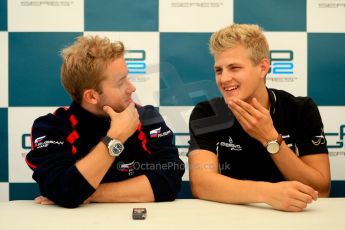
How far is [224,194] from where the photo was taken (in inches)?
57.4

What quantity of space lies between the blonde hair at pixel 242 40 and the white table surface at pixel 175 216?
642 mm

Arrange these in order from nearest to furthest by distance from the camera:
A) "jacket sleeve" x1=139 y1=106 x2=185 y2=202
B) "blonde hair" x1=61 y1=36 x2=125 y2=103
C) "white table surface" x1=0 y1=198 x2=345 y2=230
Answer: "white table surface" x1=0 y1=198 x2=345 y2=230 → "jacket sleeve" x1=139 y1=106 x2=185 y2=202 → "blonde hair" x1=61 y1=36 x2=125 y2=103

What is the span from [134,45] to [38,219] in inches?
48.5

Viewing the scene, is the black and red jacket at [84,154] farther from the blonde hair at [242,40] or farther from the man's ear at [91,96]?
the blonde hair at [242,40]

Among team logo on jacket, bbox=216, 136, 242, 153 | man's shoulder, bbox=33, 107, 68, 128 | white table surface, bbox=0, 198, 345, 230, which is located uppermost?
man's shoulder, bbox=33, 107, 68, 128

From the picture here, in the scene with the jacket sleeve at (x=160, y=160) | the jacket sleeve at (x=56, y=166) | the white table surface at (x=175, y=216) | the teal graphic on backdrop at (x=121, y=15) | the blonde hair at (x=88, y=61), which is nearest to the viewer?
the white table surface at (x=175, y=216)

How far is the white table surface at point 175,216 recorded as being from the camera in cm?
116

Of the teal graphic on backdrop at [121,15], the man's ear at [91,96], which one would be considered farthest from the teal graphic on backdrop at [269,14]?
the man's ear at [91,96]

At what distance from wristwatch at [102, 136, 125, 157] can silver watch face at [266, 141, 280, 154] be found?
563 mm

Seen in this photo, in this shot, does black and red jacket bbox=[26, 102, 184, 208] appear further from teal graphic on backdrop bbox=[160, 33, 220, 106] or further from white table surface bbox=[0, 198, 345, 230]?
teal graphic on backdrop bbox=[160, 33, 220, 106]

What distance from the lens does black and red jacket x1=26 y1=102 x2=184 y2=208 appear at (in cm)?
143

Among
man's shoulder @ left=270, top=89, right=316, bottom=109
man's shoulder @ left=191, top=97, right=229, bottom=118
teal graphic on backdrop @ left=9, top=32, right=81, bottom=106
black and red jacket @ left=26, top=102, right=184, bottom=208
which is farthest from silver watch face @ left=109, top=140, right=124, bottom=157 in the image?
teal graphic on backdrop @ left=9, top=32, right=81, bottom=106

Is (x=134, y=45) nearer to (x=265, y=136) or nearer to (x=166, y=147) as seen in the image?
(x=166, y=147)

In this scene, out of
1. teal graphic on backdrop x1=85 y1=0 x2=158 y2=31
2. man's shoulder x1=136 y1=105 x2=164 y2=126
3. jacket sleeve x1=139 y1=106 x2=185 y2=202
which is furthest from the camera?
teal graphic on backdrop x1=85 y1=0 x2=158 y2=31
